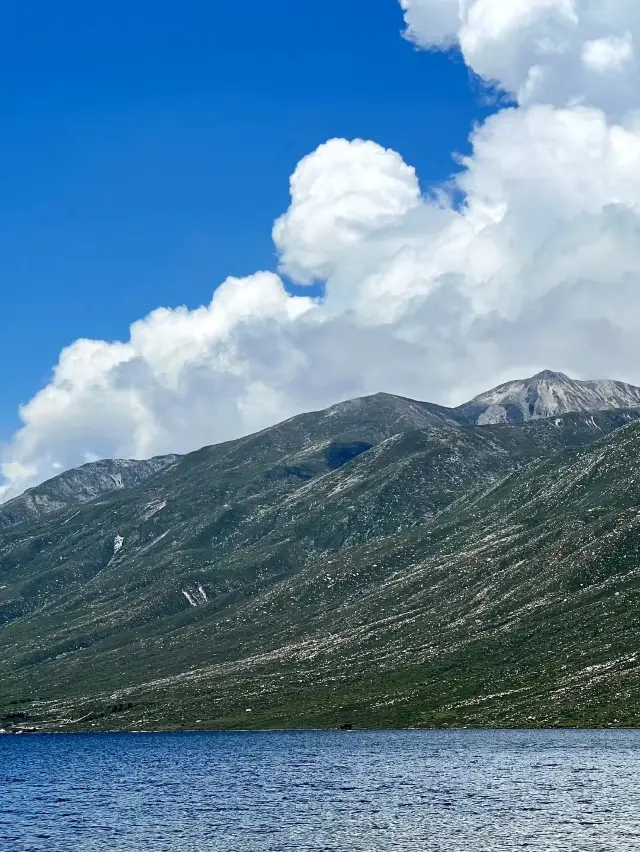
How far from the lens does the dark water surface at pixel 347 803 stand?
280 feet

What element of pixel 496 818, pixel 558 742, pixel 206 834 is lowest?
pixel 558 742

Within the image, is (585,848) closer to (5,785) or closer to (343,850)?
(343,850)

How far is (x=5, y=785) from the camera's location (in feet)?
513

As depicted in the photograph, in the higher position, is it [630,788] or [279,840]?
[279,840]

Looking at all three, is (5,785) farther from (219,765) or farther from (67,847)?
(67,847)

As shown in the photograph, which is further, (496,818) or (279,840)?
(496,818)

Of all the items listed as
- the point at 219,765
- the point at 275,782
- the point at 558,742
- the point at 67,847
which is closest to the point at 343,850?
the point at 67,847

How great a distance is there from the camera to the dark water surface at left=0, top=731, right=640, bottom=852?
85312 mm

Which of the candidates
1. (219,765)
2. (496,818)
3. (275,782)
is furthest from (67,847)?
(219,765)

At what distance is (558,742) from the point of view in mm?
186750

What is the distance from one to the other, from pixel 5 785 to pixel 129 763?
36.8m

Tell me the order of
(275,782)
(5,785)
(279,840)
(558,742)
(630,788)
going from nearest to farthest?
1. (279,840)
2. (630,788)
3. (275,782)
4. (5,785)
5. (558,742)

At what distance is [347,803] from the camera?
4318 inches

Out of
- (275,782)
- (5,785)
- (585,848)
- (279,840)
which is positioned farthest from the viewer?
(5,785)
